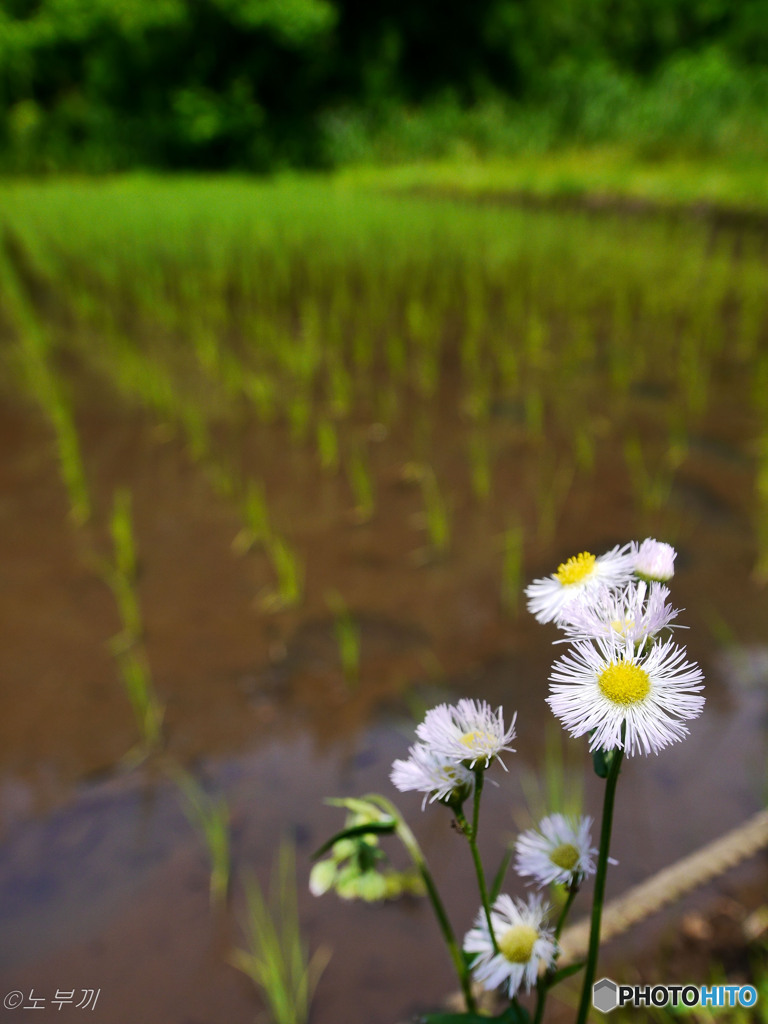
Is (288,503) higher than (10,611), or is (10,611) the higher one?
(288,503)

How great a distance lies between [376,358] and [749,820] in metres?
2.32

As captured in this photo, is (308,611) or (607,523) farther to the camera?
(607,523)

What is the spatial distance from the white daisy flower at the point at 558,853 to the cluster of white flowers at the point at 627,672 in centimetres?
10

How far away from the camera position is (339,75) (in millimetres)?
13609

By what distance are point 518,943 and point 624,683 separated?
185 millimetres

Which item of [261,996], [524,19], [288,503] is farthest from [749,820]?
[524,19]

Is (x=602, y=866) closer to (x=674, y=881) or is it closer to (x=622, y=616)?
(x=622, y=616)

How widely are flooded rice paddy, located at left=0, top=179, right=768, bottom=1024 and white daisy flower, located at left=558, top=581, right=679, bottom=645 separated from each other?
30.1 inches

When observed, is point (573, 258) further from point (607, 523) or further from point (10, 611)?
point (10, 611)

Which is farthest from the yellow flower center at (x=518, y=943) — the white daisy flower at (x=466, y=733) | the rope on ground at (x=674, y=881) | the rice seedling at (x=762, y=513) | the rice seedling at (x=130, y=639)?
the rice seedling at (x=762, y=513)

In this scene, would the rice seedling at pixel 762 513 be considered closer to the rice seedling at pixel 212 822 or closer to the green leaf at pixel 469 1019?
the rice seedling at pixel 212 822

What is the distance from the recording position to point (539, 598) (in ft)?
1.61

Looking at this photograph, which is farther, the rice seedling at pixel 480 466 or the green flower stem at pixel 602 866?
the rice seedling at pixel 480 466

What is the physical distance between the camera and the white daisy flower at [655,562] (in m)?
0.38
